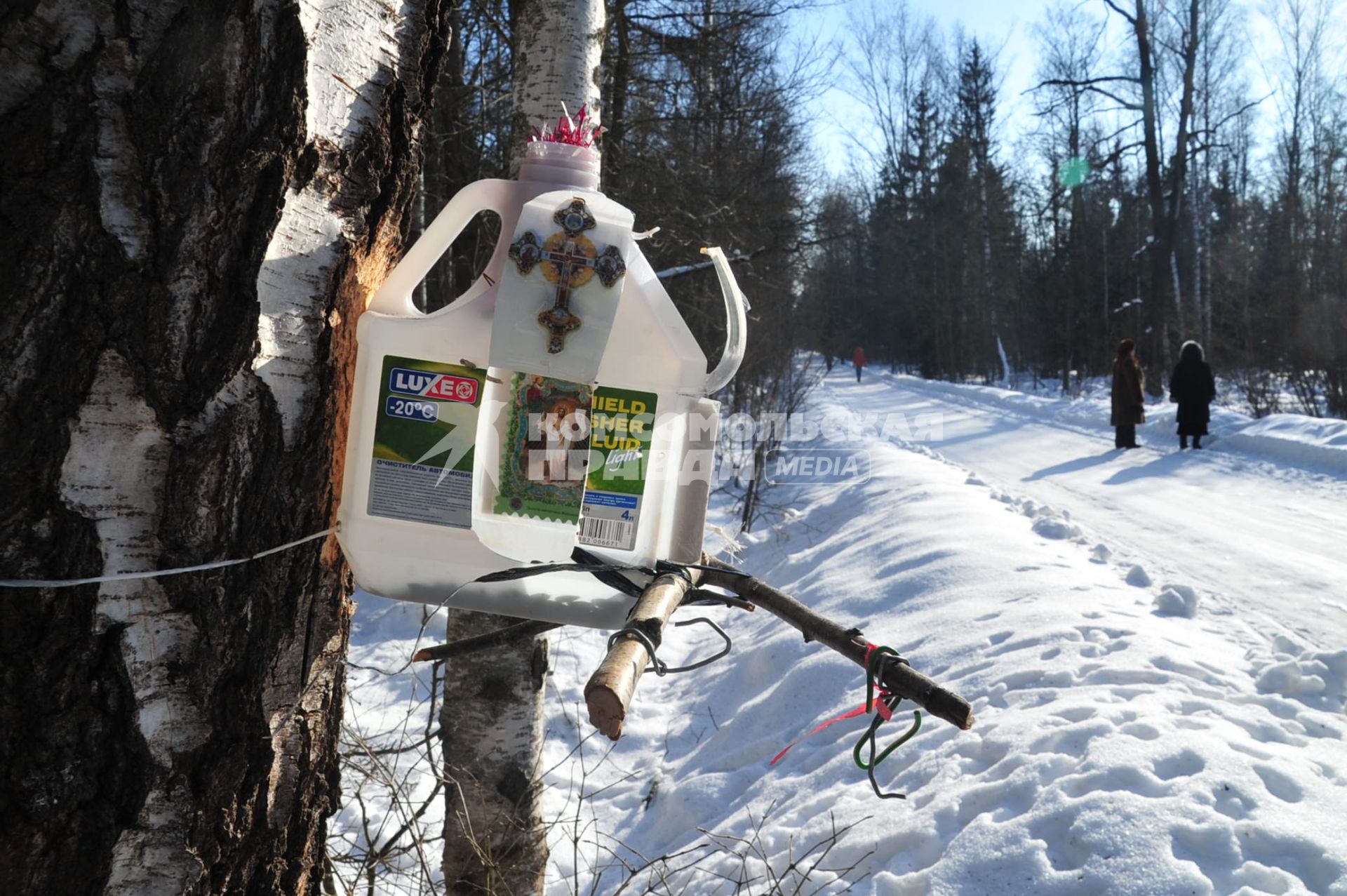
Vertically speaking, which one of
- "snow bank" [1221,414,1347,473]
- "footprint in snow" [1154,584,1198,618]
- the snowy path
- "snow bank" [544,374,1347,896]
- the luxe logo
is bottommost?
"snow bank" [544,374,1347,896]

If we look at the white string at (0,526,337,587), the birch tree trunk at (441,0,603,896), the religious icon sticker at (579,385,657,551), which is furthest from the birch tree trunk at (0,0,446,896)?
the birch tree trunk at (441,0,603,896)

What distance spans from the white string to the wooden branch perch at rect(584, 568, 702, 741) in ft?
1.35

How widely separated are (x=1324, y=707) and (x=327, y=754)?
3933 mm

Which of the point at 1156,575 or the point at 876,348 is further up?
the point at 876,348

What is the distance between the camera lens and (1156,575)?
19.2ft

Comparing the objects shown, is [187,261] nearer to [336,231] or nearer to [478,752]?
[336,231]

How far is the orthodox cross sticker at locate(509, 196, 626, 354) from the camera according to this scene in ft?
3.81

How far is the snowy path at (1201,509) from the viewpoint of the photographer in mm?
5746

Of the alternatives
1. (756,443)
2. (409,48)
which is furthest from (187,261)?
(756,443)

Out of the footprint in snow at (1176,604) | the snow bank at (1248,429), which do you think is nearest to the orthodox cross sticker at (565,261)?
the footprint in snow at (1176,604)

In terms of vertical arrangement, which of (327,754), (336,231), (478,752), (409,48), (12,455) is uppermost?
(409,48)

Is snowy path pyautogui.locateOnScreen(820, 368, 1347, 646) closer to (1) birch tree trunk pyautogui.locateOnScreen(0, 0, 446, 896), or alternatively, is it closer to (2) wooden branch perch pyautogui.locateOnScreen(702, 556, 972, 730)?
(2) wooden branch perch pyautogui.locateOnScreen(702, 556, 972, 730)

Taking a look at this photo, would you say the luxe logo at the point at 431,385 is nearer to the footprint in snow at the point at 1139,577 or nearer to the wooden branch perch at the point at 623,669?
the wooden branch perch at the point at 623,669

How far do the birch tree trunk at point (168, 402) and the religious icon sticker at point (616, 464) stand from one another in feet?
1.12
